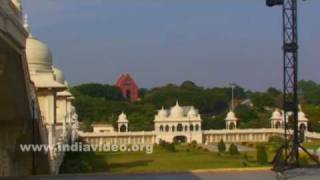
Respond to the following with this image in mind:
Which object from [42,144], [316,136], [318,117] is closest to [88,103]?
[318,117]

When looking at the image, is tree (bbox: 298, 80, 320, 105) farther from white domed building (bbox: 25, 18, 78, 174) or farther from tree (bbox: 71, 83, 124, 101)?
white domed building (bbox: 25, 18, 78, 174)

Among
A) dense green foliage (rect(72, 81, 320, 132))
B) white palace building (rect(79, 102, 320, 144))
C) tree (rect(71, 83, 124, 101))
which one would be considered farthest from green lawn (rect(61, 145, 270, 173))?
tree (rect(71, 83, 124, 101))

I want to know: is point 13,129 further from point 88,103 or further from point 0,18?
point 88,103

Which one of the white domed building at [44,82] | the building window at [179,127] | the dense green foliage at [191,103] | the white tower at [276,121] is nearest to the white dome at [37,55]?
→ the white domed building at [44,82]

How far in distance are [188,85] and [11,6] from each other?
337 ft

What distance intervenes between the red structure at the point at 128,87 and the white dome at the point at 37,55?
101030 mm

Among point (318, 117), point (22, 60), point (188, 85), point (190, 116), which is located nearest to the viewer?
point (22, 60)

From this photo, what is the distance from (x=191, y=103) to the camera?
10650 cm

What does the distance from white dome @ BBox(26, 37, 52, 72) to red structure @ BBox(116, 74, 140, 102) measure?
101030mm

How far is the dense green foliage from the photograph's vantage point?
275 ft

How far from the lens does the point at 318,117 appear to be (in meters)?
79.4

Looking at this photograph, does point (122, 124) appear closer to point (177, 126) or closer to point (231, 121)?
point (177, 126)

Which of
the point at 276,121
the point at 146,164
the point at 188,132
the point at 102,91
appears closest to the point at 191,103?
the point at 102,91

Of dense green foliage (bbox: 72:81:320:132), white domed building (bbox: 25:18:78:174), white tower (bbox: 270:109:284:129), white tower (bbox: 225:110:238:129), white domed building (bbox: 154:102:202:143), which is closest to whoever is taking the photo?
white domed building (bbox: 25:18:78:174)
